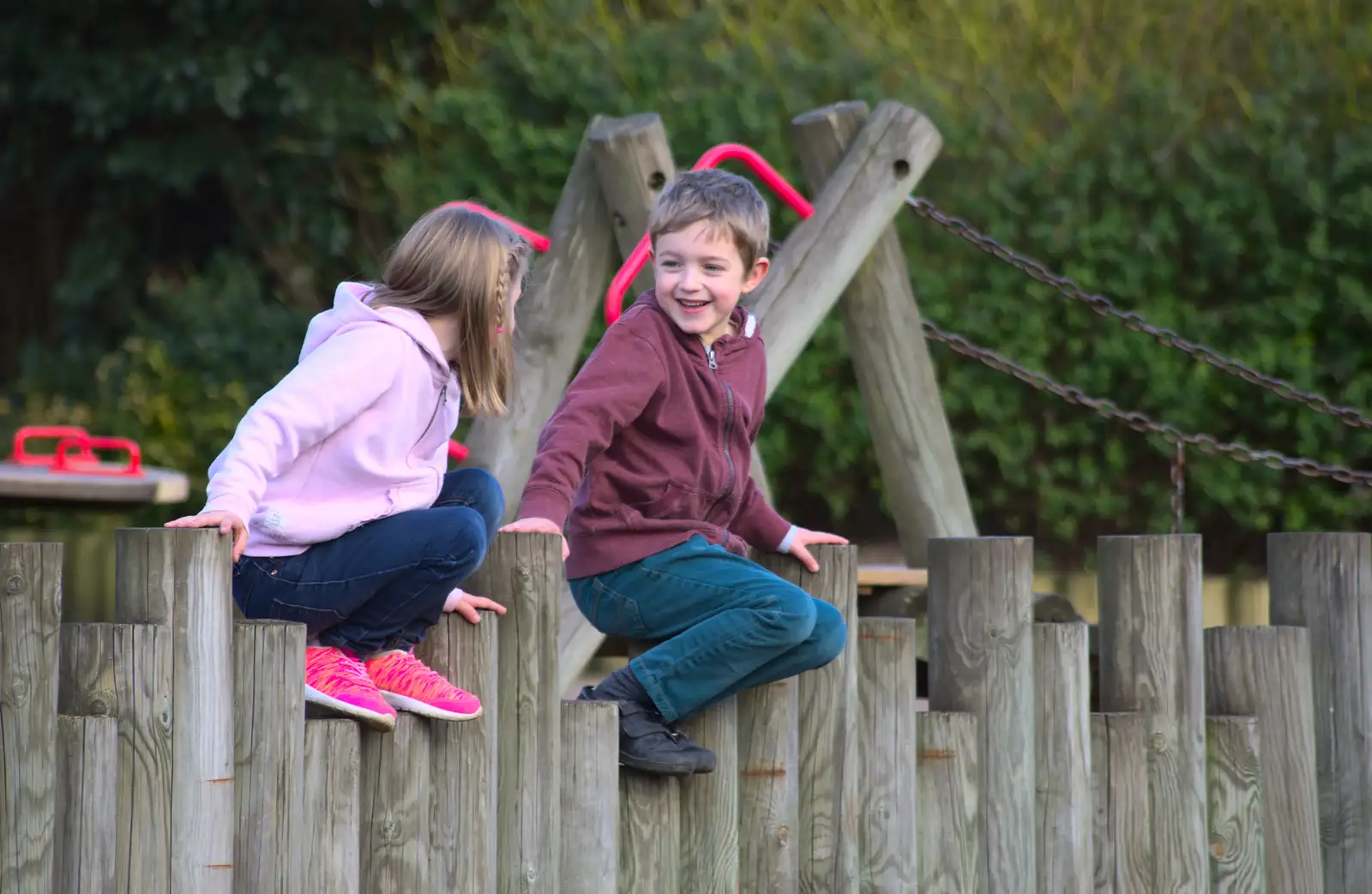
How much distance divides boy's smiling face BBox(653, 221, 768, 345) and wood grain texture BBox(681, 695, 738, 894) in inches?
28.8

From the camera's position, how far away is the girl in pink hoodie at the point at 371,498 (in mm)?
2691

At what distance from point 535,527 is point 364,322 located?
1.45 feet

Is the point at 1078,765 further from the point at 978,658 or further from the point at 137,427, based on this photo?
the point at 137,427

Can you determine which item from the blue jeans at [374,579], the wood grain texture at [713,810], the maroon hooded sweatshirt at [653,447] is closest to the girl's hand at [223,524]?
the blue jeans at [374,579]

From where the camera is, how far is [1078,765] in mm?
3678

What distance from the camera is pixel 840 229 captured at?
4766 mm

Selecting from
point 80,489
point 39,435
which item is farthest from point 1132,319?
point 39,435

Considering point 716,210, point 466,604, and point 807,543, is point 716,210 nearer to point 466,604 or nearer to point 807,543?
point 807,543

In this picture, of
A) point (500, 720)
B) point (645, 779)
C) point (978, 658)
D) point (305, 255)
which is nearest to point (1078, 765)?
point (978, 658)

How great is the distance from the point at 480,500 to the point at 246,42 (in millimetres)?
6943

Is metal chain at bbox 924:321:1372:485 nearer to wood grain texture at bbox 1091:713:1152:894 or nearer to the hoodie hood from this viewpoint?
wood grain texture at bbox 1091:713:1152:894

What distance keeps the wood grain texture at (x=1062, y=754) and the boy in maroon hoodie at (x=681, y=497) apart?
63cm

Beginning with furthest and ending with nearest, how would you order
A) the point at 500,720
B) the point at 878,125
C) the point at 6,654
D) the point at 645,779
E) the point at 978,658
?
the point at 878,125 < the point at 978,658 < the point at 645,779 < the point at 500,720 < the point at 6,654

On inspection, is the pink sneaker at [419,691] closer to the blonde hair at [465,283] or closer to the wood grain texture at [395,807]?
the wood grain texture at [395,807]
